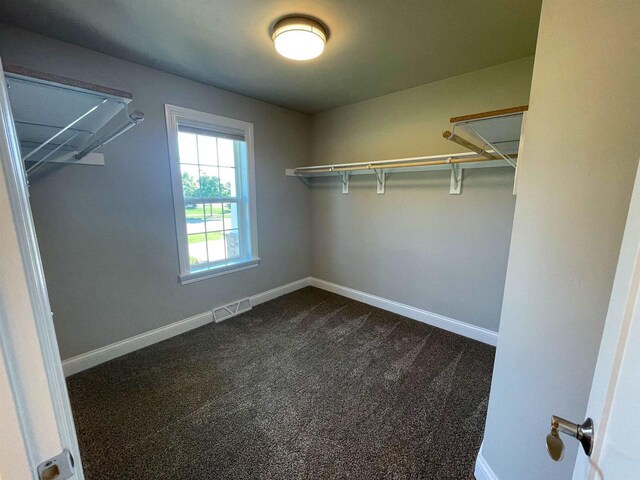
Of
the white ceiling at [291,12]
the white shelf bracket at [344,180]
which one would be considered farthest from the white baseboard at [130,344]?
the white ceiling at [291,12]

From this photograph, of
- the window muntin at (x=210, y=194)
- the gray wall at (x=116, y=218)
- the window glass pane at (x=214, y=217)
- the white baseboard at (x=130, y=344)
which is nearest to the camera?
the gray wall at (x=116, y=218)

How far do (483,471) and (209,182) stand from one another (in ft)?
9.62

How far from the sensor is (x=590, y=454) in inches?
19.9

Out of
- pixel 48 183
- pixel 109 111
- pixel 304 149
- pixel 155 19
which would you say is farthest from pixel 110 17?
pixel 304 149

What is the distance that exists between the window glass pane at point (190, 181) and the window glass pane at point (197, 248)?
15.8 inches

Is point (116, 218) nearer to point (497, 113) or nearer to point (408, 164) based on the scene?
point (408, 164)

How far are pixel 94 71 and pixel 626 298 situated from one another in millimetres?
2891

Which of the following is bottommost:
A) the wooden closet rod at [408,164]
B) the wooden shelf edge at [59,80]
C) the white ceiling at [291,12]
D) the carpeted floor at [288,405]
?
the carpeted floor at [288,405]

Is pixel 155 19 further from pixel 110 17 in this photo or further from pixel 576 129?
pixel 576 129

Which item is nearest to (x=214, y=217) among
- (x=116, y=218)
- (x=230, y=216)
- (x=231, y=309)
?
(x=230, y=216)

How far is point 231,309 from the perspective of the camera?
118 inches

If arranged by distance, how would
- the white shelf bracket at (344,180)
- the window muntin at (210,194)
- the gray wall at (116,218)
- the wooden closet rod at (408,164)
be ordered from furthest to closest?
the white shelf bracket at (344,180) → the window muntin at (210,194) → the wooden closet rod at (408,164) → the gray wall at (116,218)

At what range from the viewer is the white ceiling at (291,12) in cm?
147

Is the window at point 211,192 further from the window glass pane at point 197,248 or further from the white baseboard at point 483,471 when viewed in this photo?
the white baseboard at point 483,471
